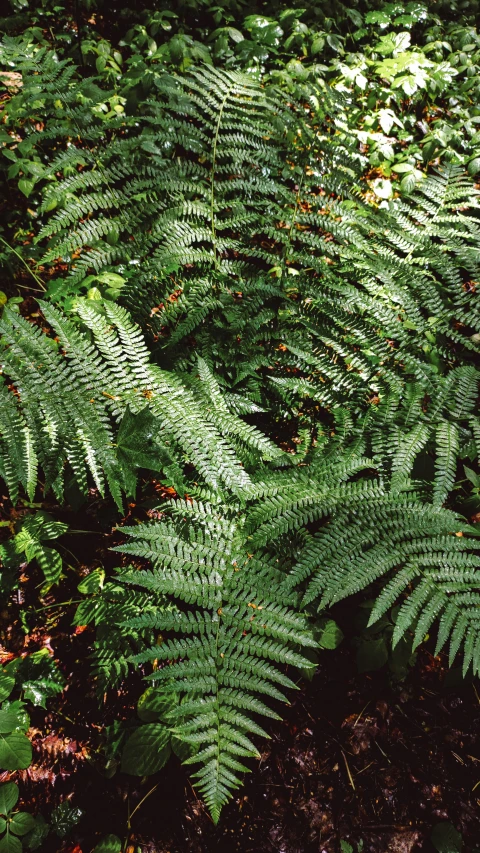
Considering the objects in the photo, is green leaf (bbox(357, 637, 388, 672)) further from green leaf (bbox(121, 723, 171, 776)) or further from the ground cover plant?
green leaf (bbox(121, 723, 171, 776))

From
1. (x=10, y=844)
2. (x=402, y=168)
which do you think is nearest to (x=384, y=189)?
(x=402, y=168)

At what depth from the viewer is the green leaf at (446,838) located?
6.09ft

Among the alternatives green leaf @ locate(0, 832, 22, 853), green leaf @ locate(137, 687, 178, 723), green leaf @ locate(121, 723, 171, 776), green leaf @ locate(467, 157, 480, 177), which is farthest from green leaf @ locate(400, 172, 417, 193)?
green leaf @ locate(0, 832, 22, 853)

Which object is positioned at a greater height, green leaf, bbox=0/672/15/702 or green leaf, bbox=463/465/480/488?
green leaf, bbox=463/465/480/488

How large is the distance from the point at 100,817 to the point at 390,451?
1926mm

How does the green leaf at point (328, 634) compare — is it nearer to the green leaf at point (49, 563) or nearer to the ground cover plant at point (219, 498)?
the ground cover plant at point (219, 498)

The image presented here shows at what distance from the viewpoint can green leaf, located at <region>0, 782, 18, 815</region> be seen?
1843 millimetres

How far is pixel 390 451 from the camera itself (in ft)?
6.89

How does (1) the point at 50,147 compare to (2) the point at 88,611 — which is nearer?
(2) the point at 88,611

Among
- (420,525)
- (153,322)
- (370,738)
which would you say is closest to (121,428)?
(153,322)

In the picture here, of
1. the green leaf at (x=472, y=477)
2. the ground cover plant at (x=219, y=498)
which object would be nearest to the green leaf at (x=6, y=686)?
the ground cover plant at (x=219, y=498)

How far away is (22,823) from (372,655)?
153 cm

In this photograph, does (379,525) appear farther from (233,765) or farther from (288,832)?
(288,832)

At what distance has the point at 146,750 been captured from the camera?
74.6 inches
